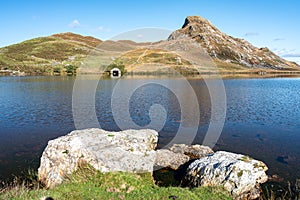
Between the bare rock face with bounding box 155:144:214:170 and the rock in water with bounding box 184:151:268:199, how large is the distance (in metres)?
2.92

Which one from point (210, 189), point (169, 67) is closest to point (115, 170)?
point (210, 189)

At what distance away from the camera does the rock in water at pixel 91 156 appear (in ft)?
51.2

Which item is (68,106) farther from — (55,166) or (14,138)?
(55,166)

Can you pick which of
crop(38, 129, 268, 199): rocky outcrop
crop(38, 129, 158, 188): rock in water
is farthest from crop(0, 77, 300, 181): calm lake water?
crop(38, 129, 158, 188): rock in water

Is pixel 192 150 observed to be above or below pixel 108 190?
below

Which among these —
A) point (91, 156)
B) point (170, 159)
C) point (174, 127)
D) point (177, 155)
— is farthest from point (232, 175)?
point (174, 127)

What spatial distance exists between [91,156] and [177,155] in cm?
853

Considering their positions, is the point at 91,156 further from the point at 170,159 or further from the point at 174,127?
the point at 174,127

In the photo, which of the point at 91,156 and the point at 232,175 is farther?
the point at 232,175

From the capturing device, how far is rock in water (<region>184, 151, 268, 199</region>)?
1566cm

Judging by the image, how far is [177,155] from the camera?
2191cm

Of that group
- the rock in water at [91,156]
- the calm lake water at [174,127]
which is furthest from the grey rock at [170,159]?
the calm lake water at [174,127]

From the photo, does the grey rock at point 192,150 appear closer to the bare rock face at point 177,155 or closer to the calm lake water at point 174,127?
the bare rock face at point 177,155

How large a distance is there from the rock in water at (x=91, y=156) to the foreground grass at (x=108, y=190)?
2.01 ft
